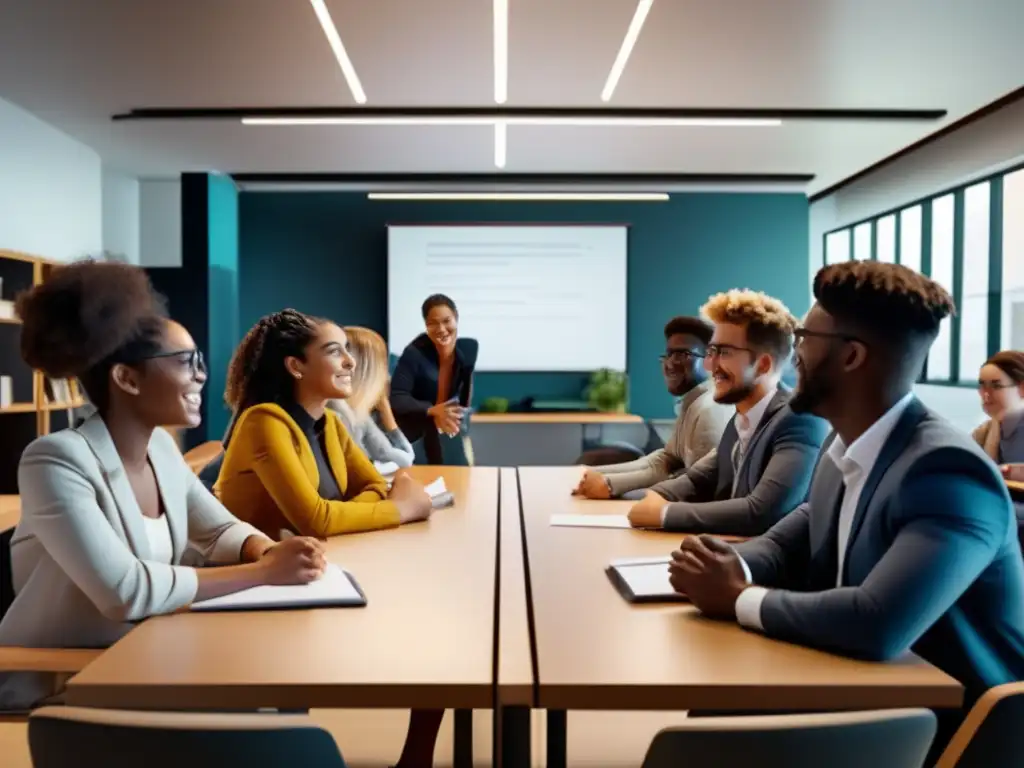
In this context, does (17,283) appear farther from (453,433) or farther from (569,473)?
(569,473)

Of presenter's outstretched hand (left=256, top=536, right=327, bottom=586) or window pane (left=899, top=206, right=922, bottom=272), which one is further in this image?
window pane (left=899, top=206, right=922, bottom=272)

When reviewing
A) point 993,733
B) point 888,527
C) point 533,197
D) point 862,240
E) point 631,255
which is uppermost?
→ point 533,197

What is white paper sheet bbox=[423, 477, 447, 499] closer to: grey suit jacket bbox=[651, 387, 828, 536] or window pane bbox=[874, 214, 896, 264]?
grey suit jacket bbox=[651, 387, 828, 536]

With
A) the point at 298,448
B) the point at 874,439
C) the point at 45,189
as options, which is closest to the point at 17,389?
the point at 45,189

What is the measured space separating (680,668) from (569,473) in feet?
8.21

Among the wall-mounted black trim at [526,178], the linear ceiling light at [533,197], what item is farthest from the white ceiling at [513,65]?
the linear ceiling light at [533,197]

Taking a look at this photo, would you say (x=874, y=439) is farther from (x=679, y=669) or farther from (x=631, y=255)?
(x=631, y=255)

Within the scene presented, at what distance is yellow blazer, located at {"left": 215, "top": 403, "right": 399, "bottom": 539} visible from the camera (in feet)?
7.74

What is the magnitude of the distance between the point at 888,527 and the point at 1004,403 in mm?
3936

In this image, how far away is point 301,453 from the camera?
247 cm

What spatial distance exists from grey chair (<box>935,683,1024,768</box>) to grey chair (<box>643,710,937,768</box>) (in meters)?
0.14

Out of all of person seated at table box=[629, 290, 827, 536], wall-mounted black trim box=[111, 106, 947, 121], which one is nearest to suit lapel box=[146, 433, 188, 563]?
person seated at table box=[629, 290, 827, 536]

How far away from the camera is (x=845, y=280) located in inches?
65.1

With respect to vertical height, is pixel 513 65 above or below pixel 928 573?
above
